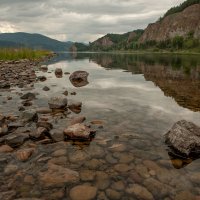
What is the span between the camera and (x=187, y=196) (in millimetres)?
6273

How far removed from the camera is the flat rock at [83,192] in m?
6.18

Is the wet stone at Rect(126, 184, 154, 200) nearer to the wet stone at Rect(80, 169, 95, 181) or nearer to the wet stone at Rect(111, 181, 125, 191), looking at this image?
the wet stone at Rect(111, 181, 125, 191)

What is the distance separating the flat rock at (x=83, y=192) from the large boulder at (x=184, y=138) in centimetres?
354

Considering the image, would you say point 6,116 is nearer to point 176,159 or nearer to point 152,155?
point 152,155

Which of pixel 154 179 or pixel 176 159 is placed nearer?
pixel 154 179

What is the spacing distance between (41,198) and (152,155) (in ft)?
12.8

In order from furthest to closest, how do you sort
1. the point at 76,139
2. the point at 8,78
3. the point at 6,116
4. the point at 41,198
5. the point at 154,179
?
the point at 8,78, the point at 6,116, the point at 76,139, the point at 154,179, the point at 41,198

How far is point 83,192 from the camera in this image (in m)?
6.35

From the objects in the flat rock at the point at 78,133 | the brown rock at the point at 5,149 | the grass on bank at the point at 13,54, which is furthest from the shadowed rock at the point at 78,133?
the grass on bank at the point at 13,54

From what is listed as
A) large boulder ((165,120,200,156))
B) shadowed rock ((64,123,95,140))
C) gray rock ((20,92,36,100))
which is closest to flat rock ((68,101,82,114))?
gray rock ((20,92,36,100))

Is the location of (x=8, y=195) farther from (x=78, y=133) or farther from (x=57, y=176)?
(x=78, y=133)

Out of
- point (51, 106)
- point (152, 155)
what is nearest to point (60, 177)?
point (152, 155)

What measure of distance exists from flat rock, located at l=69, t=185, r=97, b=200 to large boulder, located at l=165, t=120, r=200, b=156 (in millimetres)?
3542

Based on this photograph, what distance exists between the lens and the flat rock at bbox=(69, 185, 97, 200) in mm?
6176
